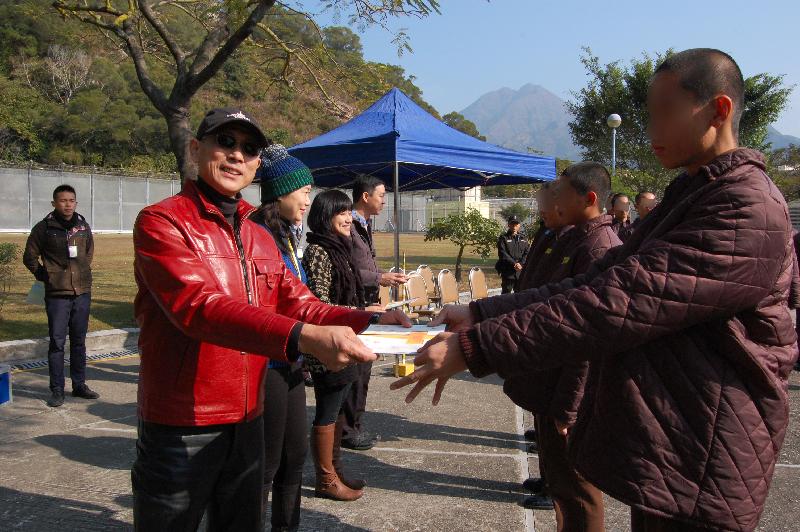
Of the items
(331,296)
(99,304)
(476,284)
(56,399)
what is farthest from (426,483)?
(99,304)

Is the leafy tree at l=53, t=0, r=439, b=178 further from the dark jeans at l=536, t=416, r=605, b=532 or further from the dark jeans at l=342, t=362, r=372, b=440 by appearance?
the dark jeans at l=536, t=416, r=605, b=532

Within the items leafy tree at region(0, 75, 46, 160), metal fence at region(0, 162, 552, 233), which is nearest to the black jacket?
metal fence at region(0, 162, 552, 233)

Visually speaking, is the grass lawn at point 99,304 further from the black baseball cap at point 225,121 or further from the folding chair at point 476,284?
the black baseball cap at point 225,121

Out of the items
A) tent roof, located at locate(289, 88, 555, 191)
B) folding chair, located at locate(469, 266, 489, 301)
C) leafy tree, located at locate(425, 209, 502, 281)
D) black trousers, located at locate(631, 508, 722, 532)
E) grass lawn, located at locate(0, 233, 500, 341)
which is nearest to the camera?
black trousers, located at locate(631, 508, 722, 532)

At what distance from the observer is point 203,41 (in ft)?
31.6

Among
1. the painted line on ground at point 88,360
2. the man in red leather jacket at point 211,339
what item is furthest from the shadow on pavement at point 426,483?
the painted line on ground at point 88,360

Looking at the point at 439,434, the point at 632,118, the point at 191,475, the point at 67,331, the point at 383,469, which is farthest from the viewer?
the point at 632,118

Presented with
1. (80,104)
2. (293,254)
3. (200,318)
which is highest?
(80,104)

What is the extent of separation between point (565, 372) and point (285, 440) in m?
1.39

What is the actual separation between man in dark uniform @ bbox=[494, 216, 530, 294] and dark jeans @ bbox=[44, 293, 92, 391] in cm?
771

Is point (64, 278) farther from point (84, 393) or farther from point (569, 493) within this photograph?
point (569, 493)

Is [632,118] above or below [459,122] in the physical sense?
below

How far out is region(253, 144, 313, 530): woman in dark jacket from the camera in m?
3.05

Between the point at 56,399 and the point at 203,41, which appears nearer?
the point at 56,399
